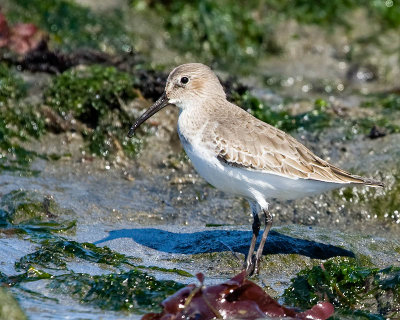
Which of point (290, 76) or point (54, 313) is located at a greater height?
point (290, 76)

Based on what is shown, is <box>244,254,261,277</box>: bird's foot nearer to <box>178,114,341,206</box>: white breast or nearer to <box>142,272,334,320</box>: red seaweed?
<box>178,114,341,206</box>: white breast

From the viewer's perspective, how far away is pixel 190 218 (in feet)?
27.3

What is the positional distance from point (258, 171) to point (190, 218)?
78.5 inches

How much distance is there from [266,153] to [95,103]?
378 centimetres

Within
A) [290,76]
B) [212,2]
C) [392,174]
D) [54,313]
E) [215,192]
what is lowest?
[54,313]

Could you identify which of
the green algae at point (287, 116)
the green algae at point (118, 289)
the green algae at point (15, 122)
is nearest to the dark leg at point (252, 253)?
the green algae at point (118, 289)

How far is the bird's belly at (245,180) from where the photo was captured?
21.2 feet

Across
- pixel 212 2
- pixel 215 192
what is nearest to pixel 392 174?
pixel 215 192

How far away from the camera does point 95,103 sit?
32.0 ft

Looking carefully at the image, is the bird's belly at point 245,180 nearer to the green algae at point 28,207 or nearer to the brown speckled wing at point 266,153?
the brown speckled wing at point 266,153

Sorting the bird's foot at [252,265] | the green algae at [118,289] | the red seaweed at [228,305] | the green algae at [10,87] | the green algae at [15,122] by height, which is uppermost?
the green algae at [10,87]

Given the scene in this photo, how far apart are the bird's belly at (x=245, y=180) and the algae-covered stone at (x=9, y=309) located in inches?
87.0

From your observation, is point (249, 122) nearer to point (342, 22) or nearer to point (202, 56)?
point (202, 56)

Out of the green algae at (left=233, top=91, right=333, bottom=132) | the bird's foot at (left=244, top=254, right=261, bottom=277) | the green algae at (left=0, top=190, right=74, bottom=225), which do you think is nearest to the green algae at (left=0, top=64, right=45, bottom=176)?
Result: the green algae at (left=0, top=190, right=74, bottom=225)
